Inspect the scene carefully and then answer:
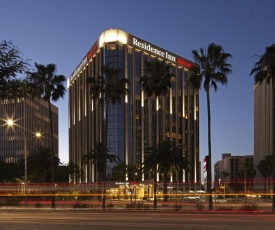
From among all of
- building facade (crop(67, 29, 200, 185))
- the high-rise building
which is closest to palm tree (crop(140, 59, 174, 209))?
building facade (crop(67, 29, 200, 185))

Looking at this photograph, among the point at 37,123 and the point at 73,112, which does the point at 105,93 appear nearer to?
the point at 73,112

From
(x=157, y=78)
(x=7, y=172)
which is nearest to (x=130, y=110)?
(x=7, y=172)

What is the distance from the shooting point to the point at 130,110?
4897 inches

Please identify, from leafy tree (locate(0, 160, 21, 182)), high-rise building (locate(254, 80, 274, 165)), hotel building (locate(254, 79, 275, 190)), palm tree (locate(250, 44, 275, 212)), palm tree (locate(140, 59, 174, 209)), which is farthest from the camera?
high-rise building (locate(254, 80, 274, 165))

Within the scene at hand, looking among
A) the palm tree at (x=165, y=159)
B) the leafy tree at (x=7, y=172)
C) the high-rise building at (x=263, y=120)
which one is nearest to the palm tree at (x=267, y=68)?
the palm tree at (x=165, y=159)

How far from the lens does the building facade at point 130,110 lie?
12206cm

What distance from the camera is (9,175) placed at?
5330 inches

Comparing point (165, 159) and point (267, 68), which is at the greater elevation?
point (267, 68)

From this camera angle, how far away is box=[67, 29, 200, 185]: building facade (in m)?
122

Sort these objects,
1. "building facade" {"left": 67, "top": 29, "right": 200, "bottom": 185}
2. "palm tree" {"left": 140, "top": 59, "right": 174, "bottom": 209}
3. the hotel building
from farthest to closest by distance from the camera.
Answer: the hotel building, "building facade" {"left": 67, "top": 29, "right": 200, "bottom": 185}, "palm tree" {"left": 140, "top": 59, "right": 174, "bottom": 209}

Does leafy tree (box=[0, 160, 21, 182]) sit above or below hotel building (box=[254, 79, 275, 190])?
below

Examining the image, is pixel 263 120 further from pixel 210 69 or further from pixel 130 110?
pixel 210 69

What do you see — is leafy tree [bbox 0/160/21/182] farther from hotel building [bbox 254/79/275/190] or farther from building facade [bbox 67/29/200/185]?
hotel building [bbox 254/79/275/190]

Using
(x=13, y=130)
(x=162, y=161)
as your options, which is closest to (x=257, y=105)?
(x=13, y=130)
